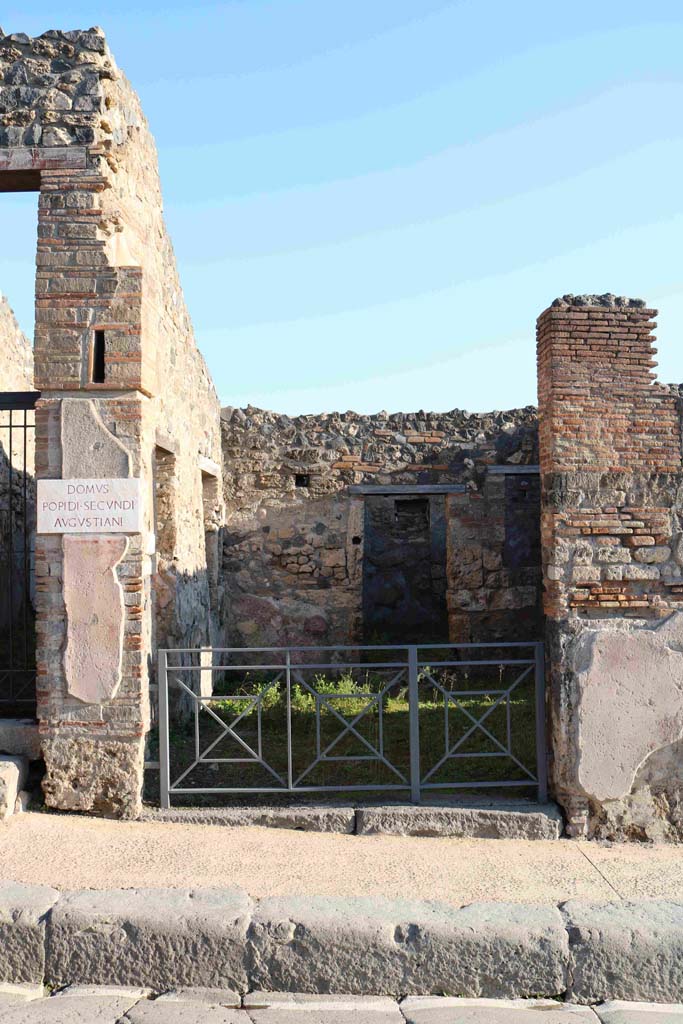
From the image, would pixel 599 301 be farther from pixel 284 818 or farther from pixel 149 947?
pixel 149 947

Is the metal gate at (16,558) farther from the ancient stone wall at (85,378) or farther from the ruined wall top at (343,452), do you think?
the ruined wall top at (343,452)

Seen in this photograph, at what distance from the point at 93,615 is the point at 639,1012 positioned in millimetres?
3787

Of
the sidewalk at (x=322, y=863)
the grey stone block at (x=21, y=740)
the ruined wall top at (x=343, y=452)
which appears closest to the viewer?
the sidewalk at (x=322, y=863)

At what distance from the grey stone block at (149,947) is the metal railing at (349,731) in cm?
138

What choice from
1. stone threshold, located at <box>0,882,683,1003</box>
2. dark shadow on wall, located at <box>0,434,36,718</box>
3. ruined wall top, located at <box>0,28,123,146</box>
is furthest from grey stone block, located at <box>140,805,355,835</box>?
ruined wall top, located at <box>0,28,123,146</box>

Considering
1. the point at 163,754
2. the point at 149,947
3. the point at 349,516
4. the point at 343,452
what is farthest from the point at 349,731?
the point at 343,452

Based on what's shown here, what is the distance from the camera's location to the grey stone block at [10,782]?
5539 mm

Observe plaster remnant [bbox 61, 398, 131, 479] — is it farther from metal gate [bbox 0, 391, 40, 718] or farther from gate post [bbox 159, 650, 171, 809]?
gate post [bbox 159, 650, 171, 809]

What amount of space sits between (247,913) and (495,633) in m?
6.96

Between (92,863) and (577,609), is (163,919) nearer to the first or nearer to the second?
(92,863)

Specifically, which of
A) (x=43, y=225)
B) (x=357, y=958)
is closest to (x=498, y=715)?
(x=357, y=958)

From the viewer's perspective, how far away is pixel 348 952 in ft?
13.5

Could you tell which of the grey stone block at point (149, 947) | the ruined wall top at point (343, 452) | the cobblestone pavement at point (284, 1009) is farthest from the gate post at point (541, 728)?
the ruined wall top at point (343, 452)

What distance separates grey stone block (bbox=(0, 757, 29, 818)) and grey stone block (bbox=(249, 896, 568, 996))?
217cm
